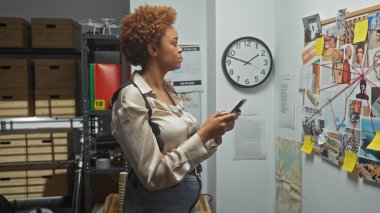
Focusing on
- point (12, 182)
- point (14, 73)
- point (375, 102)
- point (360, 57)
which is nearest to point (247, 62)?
point (360, 57)

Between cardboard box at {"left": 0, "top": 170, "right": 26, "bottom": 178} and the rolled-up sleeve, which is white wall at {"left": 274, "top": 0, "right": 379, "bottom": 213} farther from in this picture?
cardboard box at {"left": 0, "top": 170, "right": 26, "bottom": 178}

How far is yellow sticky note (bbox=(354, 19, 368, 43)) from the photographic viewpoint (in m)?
1.43

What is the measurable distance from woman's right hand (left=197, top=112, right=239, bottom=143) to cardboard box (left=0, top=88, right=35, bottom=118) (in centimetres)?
184

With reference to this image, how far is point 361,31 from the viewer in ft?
4.77

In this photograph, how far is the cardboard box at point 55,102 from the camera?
244cm

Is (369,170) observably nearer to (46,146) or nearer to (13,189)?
(46,146)

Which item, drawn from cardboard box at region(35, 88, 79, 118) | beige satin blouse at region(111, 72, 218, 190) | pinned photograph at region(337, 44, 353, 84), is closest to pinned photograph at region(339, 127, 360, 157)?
pinned photograph at region(337, 44, 353, 84)

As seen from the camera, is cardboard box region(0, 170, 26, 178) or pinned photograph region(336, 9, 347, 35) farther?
cardboard box region(0, 170, 26, 178)

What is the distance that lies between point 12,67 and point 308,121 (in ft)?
6.53

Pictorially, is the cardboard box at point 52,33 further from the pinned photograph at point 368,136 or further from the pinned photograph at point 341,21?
the pinned photograph at point 368,136

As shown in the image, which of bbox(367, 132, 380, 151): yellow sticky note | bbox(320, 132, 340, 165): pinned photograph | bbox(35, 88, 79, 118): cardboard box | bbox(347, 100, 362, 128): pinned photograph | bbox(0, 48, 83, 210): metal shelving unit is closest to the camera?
bbox(367, 132, 380, 151): yellow sticky note

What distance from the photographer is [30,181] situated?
95.7 inches

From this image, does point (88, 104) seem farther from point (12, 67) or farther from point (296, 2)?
point (296, 2)

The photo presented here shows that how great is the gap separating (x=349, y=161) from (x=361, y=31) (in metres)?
0.57
